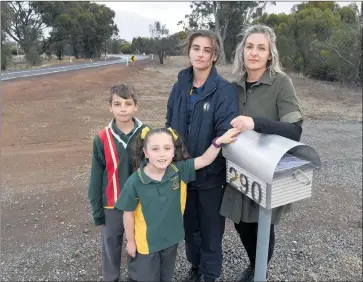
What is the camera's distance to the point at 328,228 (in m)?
4.21

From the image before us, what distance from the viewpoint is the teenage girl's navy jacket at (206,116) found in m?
2.17

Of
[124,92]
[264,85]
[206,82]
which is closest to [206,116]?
[206,82]

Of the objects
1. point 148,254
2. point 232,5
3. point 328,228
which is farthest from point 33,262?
point 232,5

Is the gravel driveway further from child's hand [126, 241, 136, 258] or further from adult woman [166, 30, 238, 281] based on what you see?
child's hand [126, 241, 136, 258]

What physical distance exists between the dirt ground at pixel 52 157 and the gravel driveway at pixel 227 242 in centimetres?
1

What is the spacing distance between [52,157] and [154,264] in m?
4.96

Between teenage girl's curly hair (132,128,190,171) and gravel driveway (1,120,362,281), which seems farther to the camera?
gravel driveway (1,120,362,281)

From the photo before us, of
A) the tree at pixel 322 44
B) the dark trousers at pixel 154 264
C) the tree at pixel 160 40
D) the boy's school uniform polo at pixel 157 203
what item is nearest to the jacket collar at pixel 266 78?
the boy's school uniform polo at pixel 157 203

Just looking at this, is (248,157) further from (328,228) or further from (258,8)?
(258,8)

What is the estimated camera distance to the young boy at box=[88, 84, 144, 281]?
2301 millimetres

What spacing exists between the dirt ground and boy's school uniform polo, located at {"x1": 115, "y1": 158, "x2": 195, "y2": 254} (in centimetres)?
119

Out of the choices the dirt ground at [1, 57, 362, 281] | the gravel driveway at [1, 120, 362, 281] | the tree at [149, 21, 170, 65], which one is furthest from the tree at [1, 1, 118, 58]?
the gravel driveway at [1, 120, 362, 281]

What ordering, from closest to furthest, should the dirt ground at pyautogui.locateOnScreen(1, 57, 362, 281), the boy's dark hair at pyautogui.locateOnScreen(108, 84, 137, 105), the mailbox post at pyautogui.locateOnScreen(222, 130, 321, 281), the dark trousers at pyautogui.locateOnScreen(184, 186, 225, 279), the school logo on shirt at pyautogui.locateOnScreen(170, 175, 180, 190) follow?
the mailbox post at pyautogui.locateOnScreen(222, 130, 321, 281) → the school logo on shirt at pyautogui.locateOnScreen(170, 175, 180, 190) → the boy's dark hair at pyautogui.locateOnScreen(108, 84, 137, 105) → the dark trousers at pyautogui.locateOnScreen(184, 186, 225, 279) → the dirt ground at pyautogui.locateOnScreen(1, 57, 362, 281)

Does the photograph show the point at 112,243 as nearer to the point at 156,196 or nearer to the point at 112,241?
the point at 112,241
